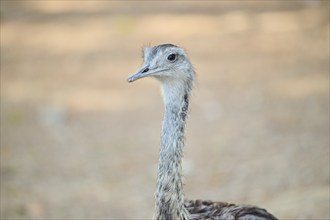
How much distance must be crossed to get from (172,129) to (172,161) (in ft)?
0.68

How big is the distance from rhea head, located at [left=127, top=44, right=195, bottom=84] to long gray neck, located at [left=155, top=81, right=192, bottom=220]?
3.9 inches

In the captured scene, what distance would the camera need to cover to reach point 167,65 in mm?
4934

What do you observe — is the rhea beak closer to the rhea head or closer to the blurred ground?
the rhea head

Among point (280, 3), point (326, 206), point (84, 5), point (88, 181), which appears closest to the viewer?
point (326, 206)

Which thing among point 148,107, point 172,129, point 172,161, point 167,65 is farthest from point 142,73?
point 148,107

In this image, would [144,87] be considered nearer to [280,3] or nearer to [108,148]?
[108,148]

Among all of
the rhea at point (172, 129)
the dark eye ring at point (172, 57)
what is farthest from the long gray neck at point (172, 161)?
the dark eye ring at point (172, 57)

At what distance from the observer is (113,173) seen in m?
9.40

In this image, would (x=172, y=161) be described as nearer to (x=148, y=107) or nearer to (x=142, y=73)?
(x=142, y=73)

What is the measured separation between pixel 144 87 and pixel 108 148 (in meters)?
2.26

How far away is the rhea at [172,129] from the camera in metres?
4.76

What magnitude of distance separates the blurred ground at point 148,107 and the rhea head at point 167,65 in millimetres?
2311

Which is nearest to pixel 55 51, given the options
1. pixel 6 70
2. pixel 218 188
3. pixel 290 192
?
pixel 6 70

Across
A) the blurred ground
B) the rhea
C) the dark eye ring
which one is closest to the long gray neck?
the rhea
